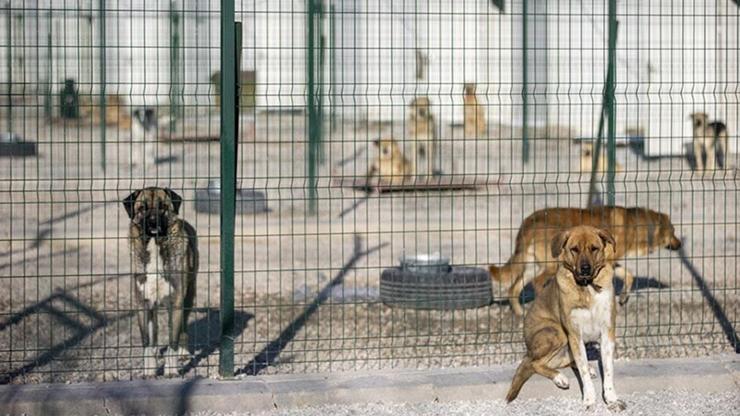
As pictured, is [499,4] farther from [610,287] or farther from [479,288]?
[610,287]

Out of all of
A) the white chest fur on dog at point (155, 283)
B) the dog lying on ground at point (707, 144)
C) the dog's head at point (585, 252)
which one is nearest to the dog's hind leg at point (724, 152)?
the dog lying on ground at point (707, 144)

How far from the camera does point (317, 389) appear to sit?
260 inches

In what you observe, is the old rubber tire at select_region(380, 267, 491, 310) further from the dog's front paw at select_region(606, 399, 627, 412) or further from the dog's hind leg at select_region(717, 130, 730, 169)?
the dog's front paw at select_region(606, 399, 627, 412)

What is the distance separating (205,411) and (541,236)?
12.2 feet

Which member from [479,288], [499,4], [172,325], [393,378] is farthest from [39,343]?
[499,4]

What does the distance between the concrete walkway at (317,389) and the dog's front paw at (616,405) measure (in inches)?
10.5

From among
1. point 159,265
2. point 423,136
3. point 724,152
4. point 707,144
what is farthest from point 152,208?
point 423,136

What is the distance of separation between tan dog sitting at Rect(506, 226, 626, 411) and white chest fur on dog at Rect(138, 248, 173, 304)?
2.50 metres

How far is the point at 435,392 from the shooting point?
6664mm

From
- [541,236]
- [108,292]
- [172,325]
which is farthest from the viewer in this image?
[108,292]

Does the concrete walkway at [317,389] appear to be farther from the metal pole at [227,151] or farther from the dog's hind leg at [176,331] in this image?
the dog's hind leg at [176,331]

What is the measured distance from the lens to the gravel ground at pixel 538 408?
6.46 metres

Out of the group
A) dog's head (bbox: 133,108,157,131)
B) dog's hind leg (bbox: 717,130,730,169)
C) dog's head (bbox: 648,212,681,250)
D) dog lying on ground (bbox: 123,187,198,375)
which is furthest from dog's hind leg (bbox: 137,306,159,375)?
dog's head (bbox: 133,108,157,131)

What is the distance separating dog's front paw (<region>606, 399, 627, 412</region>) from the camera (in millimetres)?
6480
